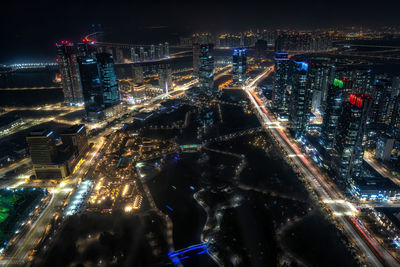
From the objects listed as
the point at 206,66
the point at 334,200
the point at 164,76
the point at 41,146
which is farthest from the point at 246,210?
the point at 164,76

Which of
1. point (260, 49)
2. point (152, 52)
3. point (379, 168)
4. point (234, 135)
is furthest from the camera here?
point (260, 49)

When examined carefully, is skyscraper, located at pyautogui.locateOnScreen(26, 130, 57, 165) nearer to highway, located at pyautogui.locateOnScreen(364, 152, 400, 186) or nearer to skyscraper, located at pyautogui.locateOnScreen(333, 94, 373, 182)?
skyscraper, located at pyautogui.locateOnScreen(333, 94, 373, 182)

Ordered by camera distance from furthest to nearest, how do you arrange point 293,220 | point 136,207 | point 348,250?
point 136,207 < point 293,220 < point 348,250

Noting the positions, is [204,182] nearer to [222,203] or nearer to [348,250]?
[222,203]

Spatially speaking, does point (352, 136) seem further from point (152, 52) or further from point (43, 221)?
point (152, 52)

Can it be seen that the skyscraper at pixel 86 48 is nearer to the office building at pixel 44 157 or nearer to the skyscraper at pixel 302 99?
the office building at pixel 44 157

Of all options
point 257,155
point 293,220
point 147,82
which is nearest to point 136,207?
point 293,220
